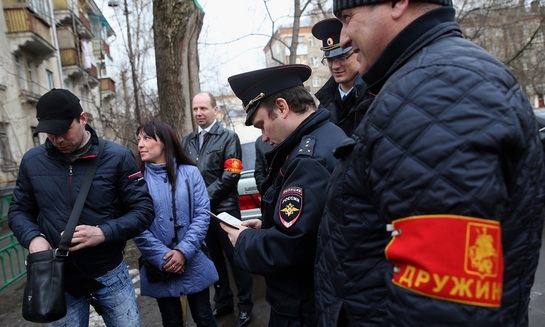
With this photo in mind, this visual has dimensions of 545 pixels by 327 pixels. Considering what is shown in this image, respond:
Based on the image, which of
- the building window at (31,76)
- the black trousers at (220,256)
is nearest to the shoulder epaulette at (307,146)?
the black trousers at (220,256)

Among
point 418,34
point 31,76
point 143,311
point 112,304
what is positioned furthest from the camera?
point 31,76

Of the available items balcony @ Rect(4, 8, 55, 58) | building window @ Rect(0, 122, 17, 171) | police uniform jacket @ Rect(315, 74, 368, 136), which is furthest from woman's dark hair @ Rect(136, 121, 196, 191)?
balcony @ Rect(4, 8, 55, 58)

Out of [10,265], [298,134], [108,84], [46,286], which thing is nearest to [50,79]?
[108,84]

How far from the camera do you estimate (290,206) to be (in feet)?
5.36

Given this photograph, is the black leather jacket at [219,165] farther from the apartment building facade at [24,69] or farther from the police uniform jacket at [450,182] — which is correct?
the apartment building facade at [24,69]

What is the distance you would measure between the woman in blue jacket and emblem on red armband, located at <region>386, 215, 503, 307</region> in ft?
7.32

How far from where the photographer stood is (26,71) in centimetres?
Answer: 1836

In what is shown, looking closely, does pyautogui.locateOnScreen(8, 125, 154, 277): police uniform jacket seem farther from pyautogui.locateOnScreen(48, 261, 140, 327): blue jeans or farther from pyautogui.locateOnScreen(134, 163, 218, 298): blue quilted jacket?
pyautogui.locateOnScreen(134, 163, 218, 298): blue quilted jacket

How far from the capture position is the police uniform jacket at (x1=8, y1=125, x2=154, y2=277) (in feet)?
7.88

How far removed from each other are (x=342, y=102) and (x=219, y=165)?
1.41m

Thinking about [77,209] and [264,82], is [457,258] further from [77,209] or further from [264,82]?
[77,209]

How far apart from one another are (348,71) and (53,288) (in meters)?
2.48

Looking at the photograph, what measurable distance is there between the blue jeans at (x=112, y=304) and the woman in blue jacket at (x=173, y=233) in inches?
9.0

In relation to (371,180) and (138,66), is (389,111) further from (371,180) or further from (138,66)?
(138,66)
